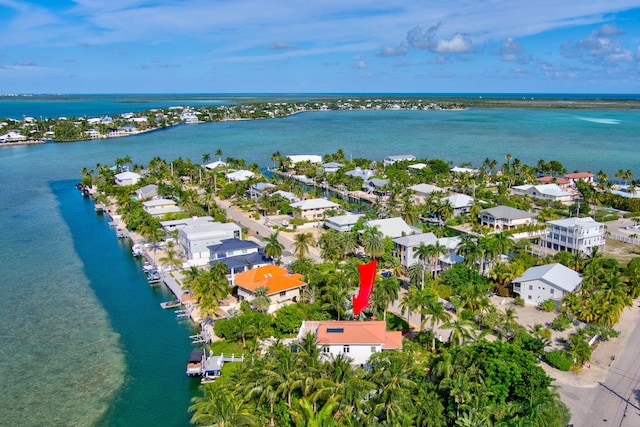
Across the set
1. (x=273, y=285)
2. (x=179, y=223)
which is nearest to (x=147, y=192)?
(x=179, y=223)

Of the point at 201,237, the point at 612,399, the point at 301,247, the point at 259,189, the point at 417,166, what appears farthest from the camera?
the point at 417,166

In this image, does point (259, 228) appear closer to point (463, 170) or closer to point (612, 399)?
point (612, 399)

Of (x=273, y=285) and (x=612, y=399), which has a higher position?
(x=273, y=285)

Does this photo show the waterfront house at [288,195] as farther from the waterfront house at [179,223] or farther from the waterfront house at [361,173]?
the waterfront house at [361,173]

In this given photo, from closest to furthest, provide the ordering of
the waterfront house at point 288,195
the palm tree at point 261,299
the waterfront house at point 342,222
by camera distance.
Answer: the palm tree at point 261,299
the waterfront house at point 342,222
the waterfront house at point 288,195

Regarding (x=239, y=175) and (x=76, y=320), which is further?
(x=239, y=175)

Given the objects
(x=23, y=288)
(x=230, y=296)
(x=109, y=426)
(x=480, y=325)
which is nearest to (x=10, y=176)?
(x=23, y=288)

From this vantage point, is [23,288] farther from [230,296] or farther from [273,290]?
[273,290]

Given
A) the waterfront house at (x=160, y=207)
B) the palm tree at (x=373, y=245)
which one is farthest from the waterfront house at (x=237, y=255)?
the waterfront house at (x=160, y=207)
